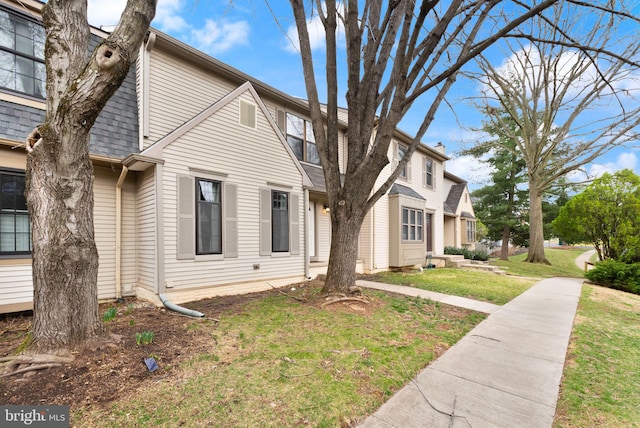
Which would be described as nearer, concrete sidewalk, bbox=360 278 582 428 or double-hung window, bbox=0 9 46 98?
concrete sidewalk, bbox=360 278 582 428

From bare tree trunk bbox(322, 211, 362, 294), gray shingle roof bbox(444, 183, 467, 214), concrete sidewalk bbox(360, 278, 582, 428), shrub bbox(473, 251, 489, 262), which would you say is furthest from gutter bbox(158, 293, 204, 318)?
gray shingle roof bbox(444, 183, 467, 214)

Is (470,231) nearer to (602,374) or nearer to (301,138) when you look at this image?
(301,138)

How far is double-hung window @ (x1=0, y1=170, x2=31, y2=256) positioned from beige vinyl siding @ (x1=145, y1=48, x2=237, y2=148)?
2369 millimetres

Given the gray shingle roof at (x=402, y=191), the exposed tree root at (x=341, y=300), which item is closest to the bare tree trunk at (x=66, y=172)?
the exposed tree root at (x=341, y=300)

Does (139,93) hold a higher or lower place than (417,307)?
higher

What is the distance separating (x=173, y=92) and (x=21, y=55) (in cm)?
270

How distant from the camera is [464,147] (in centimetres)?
2102

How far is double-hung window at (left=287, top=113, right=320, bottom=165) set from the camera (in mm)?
10078

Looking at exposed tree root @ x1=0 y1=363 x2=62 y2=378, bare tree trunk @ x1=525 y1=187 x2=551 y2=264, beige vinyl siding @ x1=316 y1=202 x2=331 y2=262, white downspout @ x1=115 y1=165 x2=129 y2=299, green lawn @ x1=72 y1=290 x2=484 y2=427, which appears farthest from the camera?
bare tree trunk @ x1=525 y1=187 x2=551 y2=264

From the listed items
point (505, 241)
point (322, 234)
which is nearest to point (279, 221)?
→ point (322, 234)

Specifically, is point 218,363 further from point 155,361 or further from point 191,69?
point 191,69

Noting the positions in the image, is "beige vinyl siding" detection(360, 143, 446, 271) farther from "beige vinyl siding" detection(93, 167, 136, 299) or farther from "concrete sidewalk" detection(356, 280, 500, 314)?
"beige vinyl siding" detection(93, 167, 136, 299)

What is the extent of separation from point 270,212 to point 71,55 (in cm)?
519

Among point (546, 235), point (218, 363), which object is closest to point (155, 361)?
point (218, 363)
